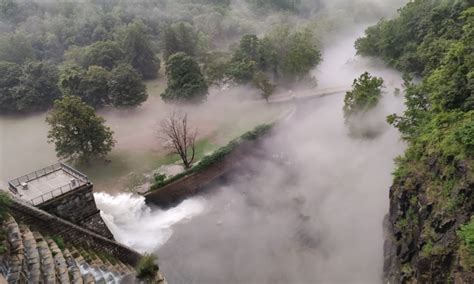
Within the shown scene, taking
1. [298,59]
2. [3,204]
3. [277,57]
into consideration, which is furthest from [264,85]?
[3,204]

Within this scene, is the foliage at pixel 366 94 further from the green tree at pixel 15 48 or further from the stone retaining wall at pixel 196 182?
the green tree at pixel 15 48

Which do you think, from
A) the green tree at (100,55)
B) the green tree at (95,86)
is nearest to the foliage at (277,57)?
the green tree at (95,86)

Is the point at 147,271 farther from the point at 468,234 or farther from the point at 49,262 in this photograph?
the point at 468,234

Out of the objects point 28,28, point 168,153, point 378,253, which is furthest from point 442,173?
point 28,28

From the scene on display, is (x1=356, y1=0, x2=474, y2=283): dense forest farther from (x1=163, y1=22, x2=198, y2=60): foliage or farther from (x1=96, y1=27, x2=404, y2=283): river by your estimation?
(x1=163, y1=22, x2=198, y2=60): foliage

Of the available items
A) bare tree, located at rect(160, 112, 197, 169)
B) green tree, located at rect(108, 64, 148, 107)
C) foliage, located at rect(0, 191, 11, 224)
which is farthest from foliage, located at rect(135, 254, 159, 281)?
green tree, located at rect(108, 64, 148, 107)

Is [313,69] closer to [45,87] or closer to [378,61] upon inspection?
[378,61]
